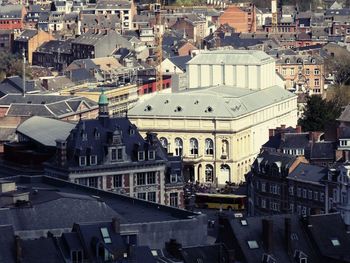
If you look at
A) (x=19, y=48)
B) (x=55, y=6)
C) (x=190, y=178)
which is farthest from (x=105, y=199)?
(x=55, y=6)

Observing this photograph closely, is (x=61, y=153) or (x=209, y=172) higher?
(x=61, y=153)

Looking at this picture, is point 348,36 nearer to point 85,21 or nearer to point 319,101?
point 85,21

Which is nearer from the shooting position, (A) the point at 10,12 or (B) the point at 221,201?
(B) the point at 221,201

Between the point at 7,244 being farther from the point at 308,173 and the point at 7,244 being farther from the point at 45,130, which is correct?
the point at 45,130

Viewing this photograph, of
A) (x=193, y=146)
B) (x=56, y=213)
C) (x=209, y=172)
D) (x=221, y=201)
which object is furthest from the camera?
(x=193, y=146)

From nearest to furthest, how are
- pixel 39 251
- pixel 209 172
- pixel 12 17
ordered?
pixel 39 251 → pixel 209 172 → pixel 12 17

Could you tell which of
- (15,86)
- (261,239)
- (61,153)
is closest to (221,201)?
(61,153)
